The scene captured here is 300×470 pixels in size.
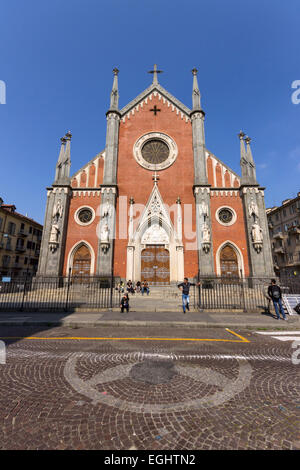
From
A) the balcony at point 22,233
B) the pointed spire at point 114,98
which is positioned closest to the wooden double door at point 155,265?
the pointed spire at point 114,98

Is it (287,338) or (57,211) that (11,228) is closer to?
(57,211)

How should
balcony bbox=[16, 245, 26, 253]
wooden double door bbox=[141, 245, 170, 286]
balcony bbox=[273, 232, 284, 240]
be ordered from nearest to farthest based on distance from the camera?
wooden double door bbox=[141, 245, 170, 286]
balcony bbox=[16, 245, 26, 253]
balcony bbox=[273, 232, 284, 240]

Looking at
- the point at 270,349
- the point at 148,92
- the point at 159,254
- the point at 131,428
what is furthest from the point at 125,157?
the point at 131,428

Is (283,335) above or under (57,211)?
under

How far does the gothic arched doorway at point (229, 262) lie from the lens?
742 inches

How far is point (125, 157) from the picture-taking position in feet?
73.1

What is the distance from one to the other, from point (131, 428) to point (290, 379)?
9.56 ft

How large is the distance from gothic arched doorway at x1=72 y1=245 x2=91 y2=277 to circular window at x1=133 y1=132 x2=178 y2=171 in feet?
35.4

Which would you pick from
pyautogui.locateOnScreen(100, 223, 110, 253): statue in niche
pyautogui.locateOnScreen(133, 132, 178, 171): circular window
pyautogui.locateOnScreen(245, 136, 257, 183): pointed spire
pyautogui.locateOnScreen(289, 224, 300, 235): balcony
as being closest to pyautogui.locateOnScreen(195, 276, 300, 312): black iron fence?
pyautogui.locateOnScreen(100, 223, 110, 253): statue in niche

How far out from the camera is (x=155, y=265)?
782 inches

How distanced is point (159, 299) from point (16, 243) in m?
30.5

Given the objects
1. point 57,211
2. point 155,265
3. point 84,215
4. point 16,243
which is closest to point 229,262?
point 155,265

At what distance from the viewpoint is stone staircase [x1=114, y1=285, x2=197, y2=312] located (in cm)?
1083

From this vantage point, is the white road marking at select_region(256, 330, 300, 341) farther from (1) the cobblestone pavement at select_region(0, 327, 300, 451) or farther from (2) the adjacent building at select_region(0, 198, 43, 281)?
(2) the adjacent building at select_region(0, 198, 43, 281)
